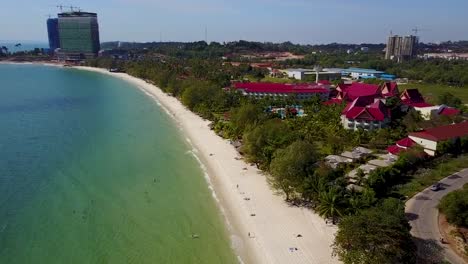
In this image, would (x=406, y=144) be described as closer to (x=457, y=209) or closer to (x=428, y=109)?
(x=457, y=209)

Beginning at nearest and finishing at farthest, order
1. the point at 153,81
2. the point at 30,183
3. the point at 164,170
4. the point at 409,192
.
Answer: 1. the point at 409,192
2. the point at 30,183
3. the point at 164,170
4. the point at 153,81

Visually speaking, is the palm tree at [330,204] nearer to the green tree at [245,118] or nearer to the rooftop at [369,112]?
the green tree at [245,118]

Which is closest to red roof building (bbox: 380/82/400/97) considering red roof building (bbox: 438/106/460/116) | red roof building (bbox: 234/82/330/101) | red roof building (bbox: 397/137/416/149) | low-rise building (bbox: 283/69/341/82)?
red roof building (bbox: 234/82/330/101)

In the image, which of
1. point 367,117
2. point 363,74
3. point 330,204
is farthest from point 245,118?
point 363,74

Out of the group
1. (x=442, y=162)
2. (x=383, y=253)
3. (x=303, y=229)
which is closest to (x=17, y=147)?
(x=303, y=229)

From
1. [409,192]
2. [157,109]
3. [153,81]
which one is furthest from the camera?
[153,81]

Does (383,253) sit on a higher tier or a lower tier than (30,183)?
higher

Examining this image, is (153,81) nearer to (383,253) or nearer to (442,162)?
(442,162)
